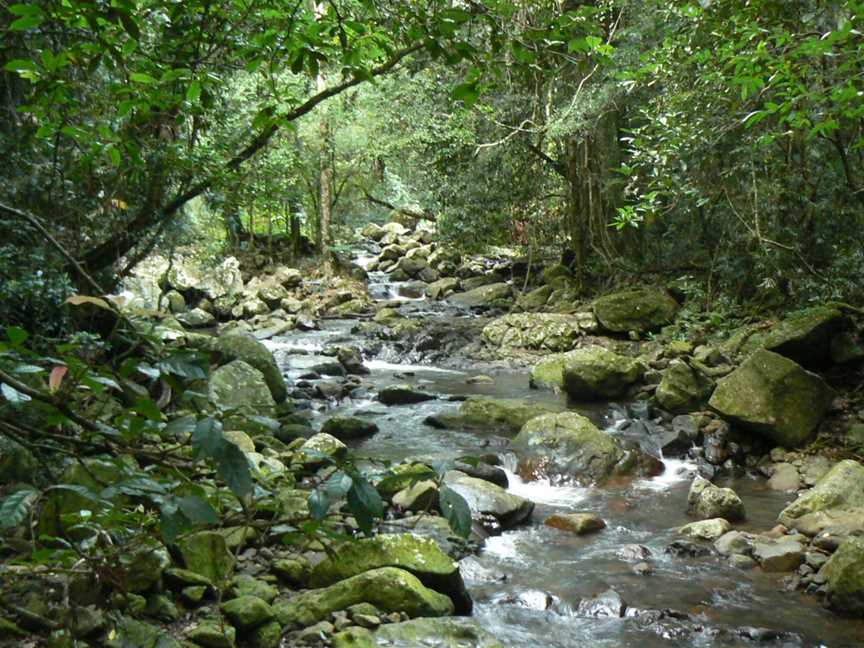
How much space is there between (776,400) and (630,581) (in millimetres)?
3271

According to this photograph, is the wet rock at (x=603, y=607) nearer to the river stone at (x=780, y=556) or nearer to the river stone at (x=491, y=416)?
the river stone at (x=780, y=556)

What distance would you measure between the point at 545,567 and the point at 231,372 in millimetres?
4488

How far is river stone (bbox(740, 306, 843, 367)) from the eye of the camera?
8.08 metres

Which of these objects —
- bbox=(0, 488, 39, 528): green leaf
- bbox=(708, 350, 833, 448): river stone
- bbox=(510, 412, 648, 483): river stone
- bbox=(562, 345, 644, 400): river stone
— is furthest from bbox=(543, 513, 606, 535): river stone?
bbox=(0, 488, 39, 528): green leaf

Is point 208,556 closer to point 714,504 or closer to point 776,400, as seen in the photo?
point 714,504

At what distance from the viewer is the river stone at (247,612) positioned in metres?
3.57

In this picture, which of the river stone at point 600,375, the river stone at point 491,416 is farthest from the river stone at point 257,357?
the river stone at point 600,375

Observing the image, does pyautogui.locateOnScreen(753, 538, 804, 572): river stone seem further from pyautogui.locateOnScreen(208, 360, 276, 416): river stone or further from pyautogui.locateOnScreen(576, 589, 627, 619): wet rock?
pyautogui.locateOnScreen(208, 360, 276, 416): river stone

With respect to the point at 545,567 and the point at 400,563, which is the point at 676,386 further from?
the point at 400,563

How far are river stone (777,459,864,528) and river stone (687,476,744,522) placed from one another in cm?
34

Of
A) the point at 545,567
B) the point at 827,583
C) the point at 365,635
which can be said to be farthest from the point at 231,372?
the point at 827,583

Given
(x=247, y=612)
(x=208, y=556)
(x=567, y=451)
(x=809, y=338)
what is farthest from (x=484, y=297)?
(x=247, y=612)

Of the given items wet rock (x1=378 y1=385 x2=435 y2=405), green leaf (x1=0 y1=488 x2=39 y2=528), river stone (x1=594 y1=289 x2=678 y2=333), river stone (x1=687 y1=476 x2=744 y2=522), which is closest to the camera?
green leaf (x1=0 y1=488 x2=39 y2=528)

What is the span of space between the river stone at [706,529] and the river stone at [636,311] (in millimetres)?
7784
